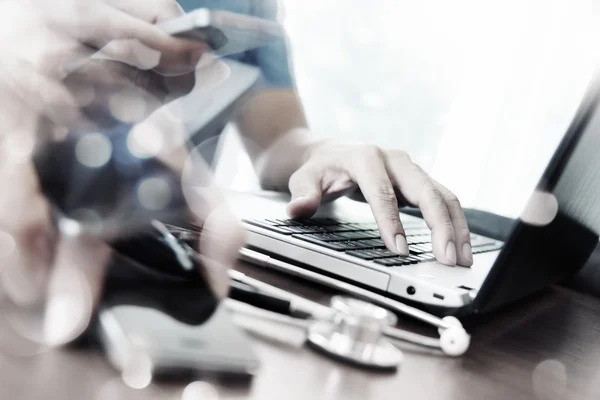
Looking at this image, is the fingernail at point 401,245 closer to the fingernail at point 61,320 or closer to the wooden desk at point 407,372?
the wooden desk at point 407,372

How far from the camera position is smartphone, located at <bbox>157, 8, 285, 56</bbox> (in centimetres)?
38

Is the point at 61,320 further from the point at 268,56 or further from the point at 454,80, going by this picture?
the point at 454,80

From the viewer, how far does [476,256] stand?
0.69m

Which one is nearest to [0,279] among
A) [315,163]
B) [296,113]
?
[315,163]

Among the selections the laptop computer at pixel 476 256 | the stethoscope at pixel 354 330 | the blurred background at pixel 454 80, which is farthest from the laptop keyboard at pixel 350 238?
the blurred background at pixel 454 80

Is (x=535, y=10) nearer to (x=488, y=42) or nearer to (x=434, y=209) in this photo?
(x=488, y=42)

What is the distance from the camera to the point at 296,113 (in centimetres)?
117

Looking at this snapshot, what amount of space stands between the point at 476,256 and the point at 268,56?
0.66m

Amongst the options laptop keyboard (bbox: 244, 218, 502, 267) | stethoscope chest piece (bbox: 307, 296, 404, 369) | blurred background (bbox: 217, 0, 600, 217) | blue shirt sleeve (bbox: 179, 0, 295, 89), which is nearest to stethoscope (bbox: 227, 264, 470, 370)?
stethoscope chest piece (bbox: 307, 296, 404, 369)

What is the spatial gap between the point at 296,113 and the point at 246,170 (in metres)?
0.73

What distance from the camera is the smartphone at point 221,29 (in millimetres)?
382

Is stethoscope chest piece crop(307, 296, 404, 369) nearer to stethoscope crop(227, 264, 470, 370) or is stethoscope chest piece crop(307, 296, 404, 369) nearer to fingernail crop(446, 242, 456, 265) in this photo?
stethoscope crop(227, 264, 470, 370)

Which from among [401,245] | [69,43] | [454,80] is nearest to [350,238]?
[401,245]

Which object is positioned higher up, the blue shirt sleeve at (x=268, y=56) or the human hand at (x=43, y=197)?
the human hand at (x=43, y=197)
